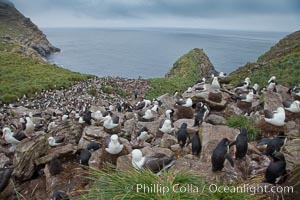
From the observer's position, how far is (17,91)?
31.8m

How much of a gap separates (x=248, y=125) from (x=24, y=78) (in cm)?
3249

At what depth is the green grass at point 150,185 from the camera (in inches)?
162

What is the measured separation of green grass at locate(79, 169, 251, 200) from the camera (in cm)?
412

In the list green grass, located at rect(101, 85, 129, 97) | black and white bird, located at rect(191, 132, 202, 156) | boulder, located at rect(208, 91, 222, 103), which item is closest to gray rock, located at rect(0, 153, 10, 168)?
black and white bird, located at rect(191, 132, 202, 156)

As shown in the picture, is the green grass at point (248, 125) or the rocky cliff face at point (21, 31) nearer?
the green grass at point (248, 125)

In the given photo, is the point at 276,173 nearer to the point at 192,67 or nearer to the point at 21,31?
the point at 192,67

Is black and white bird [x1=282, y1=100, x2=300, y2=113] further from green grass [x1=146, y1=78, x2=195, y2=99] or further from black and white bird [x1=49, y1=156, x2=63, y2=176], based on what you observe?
green grass [x1=146, y1=78, x2=195, y2=99]

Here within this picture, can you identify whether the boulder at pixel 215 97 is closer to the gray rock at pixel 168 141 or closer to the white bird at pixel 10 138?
the gray rock at pixel 168 141

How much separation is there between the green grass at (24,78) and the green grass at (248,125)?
23.1 metres

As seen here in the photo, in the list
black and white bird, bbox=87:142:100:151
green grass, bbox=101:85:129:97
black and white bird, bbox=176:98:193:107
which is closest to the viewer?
black and white bird, bbox=87:142:100:151

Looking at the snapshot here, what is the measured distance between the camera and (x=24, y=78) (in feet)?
127

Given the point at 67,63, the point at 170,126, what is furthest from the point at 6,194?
the point at 67,63

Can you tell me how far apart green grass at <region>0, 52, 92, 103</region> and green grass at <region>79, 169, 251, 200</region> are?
27.6m

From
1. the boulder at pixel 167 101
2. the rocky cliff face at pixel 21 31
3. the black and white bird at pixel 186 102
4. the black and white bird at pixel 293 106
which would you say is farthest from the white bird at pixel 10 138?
the rocky cliff face at pixel 21 31
